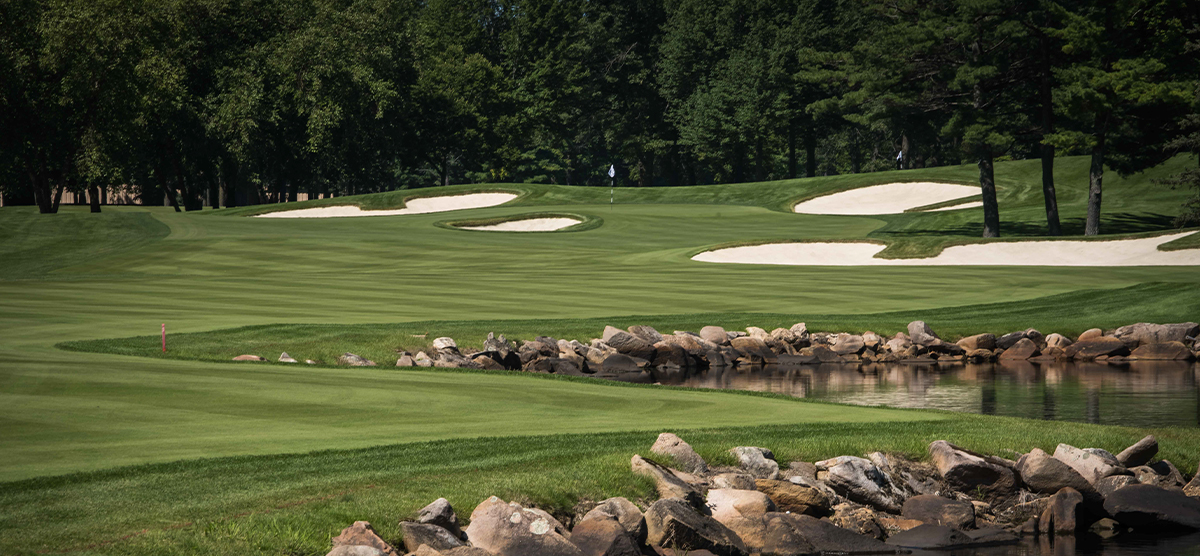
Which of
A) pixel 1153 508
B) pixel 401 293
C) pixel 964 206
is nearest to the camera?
pixel 1153 508

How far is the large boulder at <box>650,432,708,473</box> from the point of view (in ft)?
36.4

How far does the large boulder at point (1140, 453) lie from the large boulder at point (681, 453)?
4.96 metres

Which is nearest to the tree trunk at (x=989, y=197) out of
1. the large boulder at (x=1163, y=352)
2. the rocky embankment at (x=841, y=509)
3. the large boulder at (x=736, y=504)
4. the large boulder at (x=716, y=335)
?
the large boulder at (x=1163, y=352)

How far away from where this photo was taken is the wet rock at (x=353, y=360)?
20.4 meters

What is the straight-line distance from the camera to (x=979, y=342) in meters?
25.7

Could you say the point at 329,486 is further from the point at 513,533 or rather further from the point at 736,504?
the point at 736,504

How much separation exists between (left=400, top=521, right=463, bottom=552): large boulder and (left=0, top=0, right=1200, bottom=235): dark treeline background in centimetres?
4210

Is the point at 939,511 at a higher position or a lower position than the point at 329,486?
lower

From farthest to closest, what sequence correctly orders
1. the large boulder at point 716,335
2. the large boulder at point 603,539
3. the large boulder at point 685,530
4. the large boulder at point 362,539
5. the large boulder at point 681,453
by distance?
the large boulder at point 716,335 → the large boulder at point 681,453 → the large boulder at point 685,530 → the large boulder at point 603,539 → the large boulder at point 362,539

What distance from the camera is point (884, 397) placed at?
63.9ft

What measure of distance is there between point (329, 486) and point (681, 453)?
353 centimetres

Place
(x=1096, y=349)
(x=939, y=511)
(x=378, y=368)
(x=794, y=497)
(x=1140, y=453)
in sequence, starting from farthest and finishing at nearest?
(x=1096, y=349), (x=378, y=368), (x=1140, y=453), (x=939, y=511), (x=794, y=497)

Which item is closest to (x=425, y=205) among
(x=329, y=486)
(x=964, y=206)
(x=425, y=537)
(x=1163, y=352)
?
(x=964, y=206)

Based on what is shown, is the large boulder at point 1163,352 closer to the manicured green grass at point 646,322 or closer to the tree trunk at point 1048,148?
the manicured green grass at point 646,322
